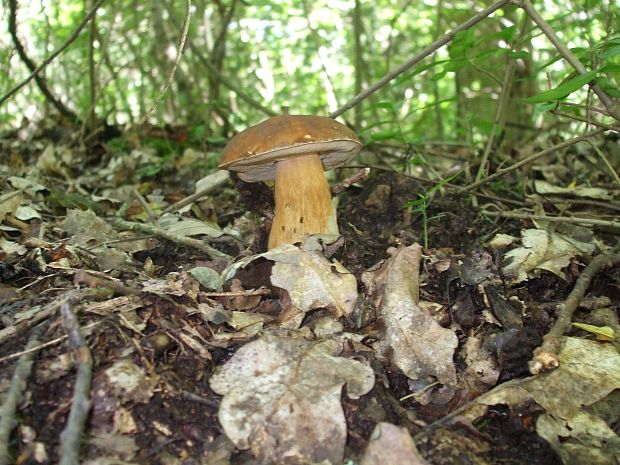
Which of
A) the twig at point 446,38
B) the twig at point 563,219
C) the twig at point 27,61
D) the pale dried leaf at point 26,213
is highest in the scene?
the twig at point 27,61

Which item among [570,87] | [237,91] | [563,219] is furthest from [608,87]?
[237,91]

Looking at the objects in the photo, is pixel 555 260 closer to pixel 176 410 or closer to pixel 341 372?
pixel 341 372

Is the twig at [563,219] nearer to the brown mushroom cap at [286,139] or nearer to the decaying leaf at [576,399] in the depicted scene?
the decaying leaf at [576,399]

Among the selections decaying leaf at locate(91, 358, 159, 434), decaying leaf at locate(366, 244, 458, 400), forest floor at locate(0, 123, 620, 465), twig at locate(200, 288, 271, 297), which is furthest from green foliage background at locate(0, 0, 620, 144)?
decaying leaf at locate(91, 358, 159, 434)

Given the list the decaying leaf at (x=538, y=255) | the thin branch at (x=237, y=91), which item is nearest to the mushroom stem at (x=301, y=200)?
the decaying leaf at (x=538, y=255)

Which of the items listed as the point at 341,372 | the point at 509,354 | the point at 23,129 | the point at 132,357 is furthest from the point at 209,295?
the point at 23,129

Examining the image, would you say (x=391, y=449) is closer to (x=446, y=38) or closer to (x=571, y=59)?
(x=571, y=59)
